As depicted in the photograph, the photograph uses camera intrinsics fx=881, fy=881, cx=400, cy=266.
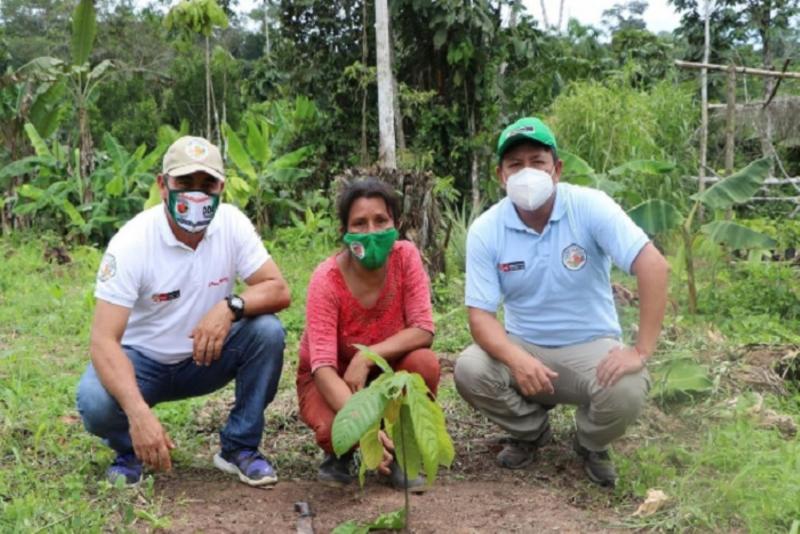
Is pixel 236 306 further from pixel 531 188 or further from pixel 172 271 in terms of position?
pixel 531 188

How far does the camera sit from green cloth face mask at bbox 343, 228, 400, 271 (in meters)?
3.24

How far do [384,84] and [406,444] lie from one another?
21.4 feet

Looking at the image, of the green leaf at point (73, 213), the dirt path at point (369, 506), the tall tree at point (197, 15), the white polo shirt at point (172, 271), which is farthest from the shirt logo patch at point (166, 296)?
the tall tree at point (197, 15)

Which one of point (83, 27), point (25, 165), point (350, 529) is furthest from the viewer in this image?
point (25, 165)

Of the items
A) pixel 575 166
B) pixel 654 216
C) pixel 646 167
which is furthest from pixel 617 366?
pixel 646 167

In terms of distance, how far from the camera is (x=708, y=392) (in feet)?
13.1

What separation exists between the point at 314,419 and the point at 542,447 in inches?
40.6

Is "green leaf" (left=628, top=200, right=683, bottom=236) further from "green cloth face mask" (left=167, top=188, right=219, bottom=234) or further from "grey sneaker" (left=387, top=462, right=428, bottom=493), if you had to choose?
"green cloth face mask" (left=167, top=188, right=219, bottom=234)

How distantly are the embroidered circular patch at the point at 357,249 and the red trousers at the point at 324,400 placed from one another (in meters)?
0.42

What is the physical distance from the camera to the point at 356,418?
2639 mm

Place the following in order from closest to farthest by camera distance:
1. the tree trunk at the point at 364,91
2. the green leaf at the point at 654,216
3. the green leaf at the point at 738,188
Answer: the green leaf at the point at 654,216 → the green leaf at the point at 738,188 → the tree trunk at the point at 364,91

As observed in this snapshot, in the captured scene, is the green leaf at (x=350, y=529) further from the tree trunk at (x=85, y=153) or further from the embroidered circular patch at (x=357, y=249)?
the tree trunk at (x=85, y=153)

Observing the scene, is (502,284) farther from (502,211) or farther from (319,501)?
(319,501)

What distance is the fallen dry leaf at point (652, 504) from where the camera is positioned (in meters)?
2.93
